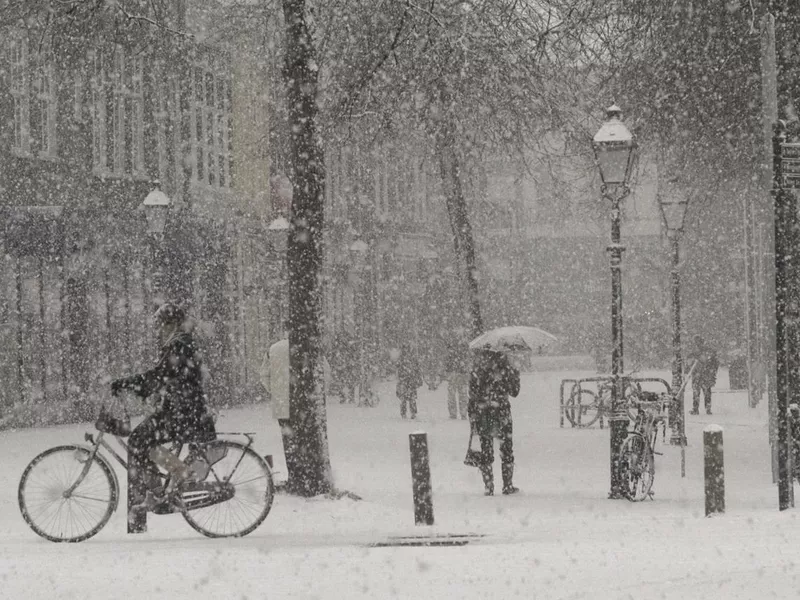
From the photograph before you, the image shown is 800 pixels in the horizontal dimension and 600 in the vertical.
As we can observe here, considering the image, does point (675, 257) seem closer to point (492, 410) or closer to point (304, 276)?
point (492, 410)

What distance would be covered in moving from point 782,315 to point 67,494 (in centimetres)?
568

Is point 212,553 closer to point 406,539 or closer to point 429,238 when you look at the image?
point 406,539

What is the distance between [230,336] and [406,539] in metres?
17.7

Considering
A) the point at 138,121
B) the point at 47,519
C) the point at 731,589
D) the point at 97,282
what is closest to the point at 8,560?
the point at 47,519

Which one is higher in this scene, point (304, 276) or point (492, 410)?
point (304, 276)

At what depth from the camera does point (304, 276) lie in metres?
12.1

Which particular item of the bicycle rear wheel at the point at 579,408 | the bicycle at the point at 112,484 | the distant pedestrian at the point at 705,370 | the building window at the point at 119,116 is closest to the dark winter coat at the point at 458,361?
the bicycle rear wheel at the point at 579,408

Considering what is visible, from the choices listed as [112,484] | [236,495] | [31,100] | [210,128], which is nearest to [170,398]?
[112,484]

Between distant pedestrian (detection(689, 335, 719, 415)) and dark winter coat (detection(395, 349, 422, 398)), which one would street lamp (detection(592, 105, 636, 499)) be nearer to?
dark winter coat (detection(395, 349, 422, 398))

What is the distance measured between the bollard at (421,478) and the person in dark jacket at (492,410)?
282 cm

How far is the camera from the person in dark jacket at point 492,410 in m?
13.3

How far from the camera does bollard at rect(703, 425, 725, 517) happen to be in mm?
10547

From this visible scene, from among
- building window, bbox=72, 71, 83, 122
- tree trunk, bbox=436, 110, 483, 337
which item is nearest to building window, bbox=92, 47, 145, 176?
building window, bbox=72, 71, 83, 122

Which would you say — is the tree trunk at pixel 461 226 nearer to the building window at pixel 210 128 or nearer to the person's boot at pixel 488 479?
the building window at pixel 210 128
